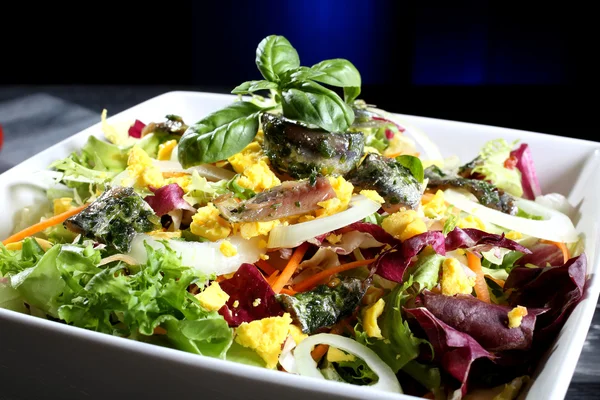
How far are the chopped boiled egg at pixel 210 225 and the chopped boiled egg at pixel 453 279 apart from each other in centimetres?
67

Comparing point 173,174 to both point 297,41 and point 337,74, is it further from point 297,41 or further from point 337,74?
point 297,41

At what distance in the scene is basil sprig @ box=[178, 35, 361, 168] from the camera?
8.09 ft

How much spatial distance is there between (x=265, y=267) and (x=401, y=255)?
42cm

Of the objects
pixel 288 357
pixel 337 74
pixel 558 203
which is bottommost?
pixel 288 357

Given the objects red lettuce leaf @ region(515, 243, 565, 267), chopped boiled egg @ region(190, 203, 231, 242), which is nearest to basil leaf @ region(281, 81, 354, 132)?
chopped boiled egg @ region(190, 203, 231, 242)

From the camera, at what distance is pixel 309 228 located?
7.32 ft

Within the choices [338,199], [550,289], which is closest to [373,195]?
[338,199]

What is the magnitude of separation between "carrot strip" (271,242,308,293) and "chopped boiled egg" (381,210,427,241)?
0.28m

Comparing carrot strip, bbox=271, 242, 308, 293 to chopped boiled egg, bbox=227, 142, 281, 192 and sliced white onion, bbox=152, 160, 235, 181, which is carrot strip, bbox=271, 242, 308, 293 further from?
sliced white onion, bbox=152, 160, 235, 181

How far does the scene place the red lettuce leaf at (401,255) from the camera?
7.20 ft

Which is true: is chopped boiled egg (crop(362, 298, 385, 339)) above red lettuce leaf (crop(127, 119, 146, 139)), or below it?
below

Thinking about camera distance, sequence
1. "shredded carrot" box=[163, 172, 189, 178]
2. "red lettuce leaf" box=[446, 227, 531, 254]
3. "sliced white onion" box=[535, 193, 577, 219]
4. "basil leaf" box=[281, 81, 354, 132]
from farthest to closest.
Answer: "sliced white onion" box=[535, 193, 577, 219] → "shredded carrot" box=[163, 172, 189, 178] → "basil leaf" box=[281, 81, 354, 132] → "red lettuce leaf" box=[446, 227, 531, 254]

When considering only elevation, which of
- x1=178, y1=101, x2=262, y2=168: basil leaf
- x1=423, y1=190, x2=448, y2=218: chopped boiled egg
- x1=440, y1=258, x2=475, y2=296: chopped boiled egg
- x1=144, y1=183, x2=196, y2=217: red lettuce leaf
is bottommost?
x1=440, y1=258, x2=475, y2=296: chopped boiled egg

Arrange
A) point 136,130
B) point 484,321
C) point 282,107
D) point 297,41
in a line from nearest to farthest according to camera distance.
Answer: point 484,321 → point 282,107 → point 136,130 → point 297,41
